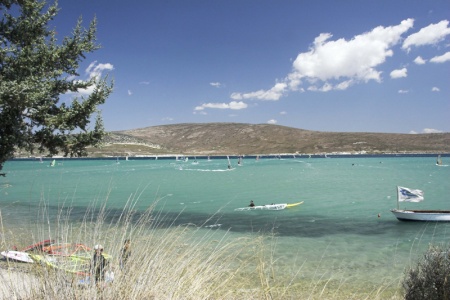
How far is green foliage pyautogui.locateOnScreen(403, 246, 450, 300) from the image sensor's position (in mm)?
6402

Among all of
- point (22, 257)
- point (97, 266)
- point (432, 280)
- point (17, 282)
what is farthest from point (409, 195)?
point (17, 282)

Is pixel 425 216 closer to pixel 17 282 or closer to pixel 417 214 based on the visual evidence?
pixel 417 214

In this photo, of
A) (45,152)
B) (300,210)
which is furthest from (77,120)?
(300,210)

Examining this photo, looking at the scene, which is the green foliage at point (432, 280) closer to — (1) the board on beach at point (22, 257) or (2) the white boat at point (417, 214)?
(1) the board on beach at point (22, 257)

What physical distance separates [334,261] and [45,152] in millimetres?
14485

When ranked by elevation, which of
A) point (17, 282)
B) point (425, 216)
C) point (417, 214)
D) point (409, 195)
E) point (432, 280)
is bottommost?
point (425, 216)

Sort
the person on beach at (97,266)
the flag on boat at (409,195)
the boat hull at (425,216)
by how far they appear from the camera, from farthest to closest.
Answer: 1. the flag on boat at (409,195)
2. the boat hull at (425,216)
3. the person on beach at (97,266)

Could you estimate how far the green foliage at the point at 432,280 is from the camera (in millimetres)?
6402

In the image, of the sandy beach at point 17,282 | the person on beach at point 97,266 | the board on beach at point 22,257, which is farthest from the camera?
the person on beach at point 97,266

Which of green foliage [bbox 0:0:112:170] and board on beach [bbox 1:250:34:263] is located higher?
green foliage [bbox 0:0:112:170]

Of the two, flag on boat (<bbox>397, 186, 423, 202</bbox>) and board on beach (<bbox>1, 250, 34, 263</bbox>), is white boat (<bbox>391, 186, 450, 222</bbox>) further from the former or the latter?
board on beach (<bbox>1, 250, 34, 263</bbox>)

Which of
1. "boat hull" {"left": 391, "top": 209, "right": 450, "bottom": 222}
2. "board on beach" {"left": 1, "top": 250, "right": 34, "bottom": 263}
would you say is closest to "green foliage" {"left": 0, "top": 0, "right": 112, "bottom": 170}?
"board on beach" {"left": 1, "top": 250, "right": 34, "bottom": 263}

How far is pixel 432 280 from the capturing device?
664cm

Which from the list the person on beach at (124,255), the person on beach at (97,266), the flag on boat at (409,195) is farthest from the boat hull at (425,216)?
the person on beach at (97,266)
